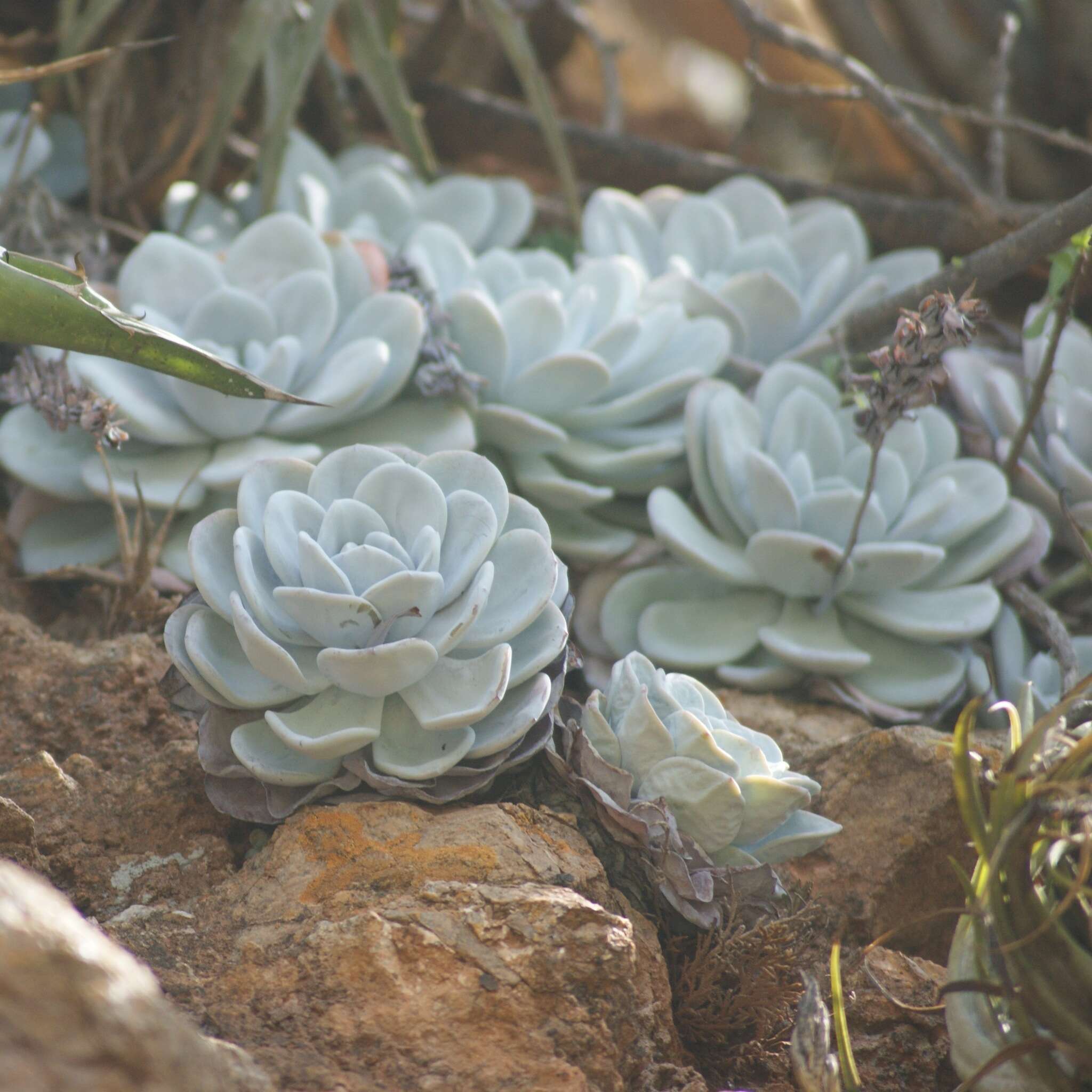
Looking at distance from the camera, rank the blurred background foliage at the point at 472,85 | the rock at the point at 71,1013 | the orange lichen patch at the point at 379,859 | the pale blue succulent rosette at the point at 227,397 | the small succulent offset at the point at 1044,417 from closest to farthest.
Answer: the rock at the point at 71,1013, the orange lichen patch at the point at 379,859, the pale blue succulent rosette at the point at 227,397, the small succulent offset at the point at 1044,417, the blurred background foliage at the point at 472,85

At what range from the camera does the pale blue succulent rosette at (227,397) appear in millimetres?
1293

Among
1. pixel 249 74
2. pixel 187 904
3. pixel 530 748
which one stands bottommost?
pixel 187 904

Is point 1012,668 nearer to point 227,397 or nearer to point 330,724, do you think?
point 330,724

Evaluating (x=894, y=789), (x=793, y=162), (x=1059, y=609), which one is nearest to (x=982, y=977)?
(x=894, y=789)

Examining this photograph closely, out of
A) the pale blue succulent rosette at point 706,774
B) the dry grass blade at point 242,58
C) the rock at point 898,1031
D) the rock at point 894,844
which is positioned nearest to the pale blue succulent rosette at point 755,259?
the dry grass blade at point 242,58

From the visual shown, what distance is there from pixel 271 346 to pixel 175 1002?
2.66 ft

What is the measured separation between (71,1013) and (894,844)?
2.57ft

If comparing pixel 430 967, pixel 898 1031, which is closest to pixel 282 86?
pixel 430 967

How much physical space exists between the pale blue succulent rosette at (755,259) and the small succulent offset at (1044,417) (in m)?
0.19

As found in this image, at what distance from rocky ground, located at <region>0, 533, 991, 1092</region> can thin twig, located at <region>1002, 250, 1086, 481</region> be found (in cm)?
51

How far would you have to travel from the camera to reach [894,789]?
1.08 meters

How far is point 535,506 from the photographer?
51.1 inches

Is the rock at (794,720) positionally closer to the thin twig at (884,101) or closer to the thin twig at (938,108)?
the thin twig at (938,108)

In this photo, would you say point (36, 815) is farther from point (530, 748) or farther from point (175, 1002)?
point (530, 748)
